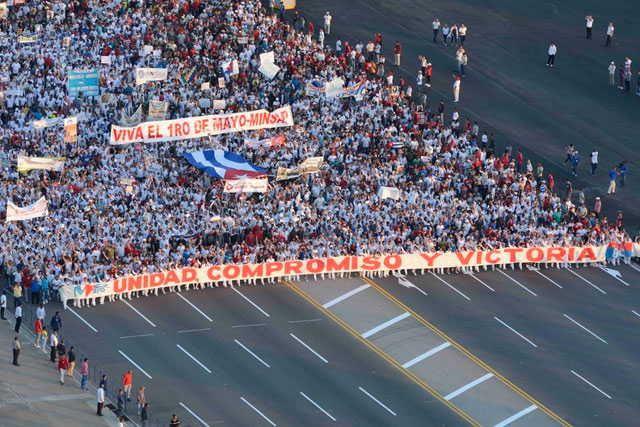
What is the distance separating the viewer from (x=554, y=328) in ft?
339

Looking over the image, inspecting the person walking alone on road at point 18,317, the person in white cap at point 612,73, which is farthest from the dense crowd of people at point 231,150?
the person in white cap at point 612,73

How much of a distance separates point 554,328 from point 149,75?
30.8 metres

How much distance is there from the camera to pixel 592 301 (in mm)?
106250

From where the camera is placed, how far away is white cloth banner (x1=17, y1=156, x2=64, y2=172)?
10875 centimetres

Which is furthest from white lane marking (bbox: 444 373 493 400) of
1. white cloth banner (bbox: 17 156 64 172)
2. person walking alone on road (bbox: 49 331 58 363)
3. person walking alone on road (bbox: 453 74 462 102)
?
person walking alone on road (bbox: 453 74 462 102)

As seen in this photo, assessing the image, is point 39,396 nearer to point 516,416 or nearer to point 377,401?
point 377,401

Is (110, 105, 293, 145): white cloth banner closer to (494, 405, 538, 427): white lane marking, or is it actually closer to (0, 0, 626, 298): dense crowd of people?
(0, 0, 626, 298): dense crowd of people

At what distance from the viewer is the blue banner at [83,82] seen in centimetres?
11569

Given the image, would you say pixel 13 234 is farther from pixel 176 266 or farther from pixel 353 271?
pixel 353 271

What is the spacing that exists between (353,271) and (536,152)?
19.3 m

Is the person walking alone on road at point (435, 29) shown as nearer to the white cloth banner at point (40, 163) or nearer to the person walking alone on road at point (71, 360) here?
the white cloth banner at point (40, 163)

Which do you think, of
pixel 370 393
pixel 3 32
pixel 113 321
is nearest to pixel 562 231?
pixel 370 393

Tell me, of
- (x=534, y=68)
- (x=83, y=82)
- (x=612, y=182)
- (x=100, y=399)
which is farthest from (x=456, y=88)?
(x=100, y=399)

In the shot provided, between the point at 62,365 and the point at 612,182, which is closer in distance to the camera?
the point at 62,365
